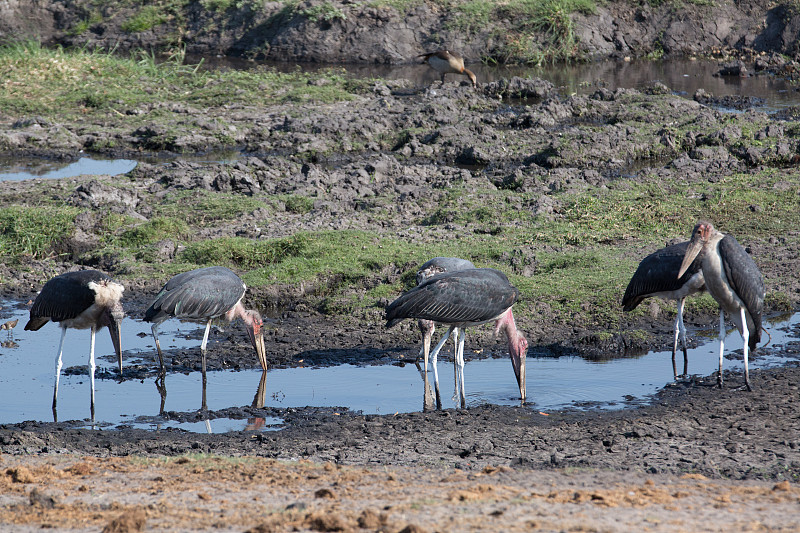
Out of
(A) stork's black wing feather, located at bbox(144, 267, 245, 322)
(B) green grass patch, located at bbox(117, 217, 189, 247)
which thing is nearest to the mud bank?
(B) green grass patch, located at bbox(117, 217, 189, 247)

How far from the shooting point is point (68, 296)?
27.1 ft

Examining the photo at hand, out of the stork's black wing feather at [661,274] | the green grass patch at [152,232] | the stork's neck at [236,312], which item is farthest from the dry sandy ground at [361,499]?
the green grass patch at [152,232]

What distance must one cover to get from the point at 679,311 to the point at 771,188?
220 inches

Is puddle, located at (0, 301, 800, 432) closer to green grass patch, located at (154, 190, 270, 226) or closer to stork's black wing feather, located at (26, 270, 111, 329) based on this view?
stork's black wing feather, located at (26, 270, 111, 329)

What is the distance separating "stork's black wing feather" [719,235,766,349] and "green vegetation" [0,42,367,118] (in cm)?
1338

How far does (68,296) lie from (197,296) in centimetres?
110

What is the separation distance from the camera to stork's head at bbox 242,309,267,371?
8891 mm

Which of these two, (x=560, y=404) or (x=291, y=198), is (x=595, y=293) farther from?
(x=291, y=198)

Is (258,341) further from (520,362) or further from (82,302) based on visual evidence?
(520,362)

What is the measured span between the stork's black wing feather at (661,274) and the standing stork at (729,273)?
637mm

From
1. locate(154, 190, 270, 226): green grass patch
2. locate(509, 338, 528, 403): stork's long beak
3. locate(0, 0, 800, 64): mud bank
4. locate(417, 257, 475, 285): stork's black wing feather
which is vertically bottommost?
locate(509, 338, 528, 403): stork's long beak

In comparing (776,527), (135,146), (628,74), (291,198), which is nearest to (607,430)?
(776,527)

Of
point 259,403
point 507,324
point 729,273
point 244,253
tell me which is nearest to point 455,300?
point 507,324

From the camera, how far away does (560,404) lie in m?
7.96
